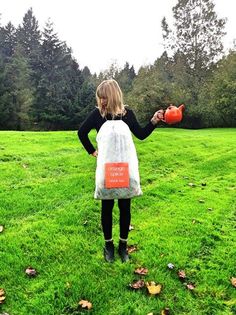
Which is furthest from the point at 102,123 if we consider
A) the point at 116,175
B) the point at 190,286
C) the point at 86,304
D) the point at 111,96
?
the point at 190,286

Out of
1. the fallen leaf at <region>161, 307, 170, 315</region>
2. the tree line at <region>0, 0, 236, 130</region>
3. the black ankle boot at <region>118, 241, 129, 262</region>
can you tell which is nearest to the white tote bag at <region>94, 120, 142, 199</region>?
the black ankle boot at <region>118, 241, 129, 262</region>

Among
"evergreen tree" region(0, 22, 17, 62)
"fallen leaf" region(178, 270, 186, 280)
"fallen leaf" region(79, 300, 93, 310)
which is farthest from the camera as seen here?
"evergreen tree" region(0, 22, 17, 62)

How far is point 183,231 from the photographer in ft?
20.1

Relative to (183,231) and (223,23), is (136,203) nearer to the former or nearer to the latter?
(183,231)

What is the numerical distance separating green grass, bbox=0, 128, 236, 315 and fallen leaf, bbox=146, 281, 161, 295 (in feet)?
0.26

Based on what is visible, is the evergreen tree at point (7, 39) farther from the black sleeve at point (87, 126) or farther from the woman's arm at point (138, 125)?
the woman's arm at point (138, 125)

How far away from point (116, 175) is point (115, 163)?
0.47 ft

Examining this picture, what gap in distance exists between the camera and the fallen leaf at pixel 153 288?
4245mm

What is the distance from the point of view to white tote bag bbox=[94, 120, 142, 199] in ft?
14.6

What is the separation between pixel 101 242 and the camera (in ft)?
17.9

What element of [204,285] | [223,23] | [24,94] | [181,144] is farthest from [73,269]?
[223,23]

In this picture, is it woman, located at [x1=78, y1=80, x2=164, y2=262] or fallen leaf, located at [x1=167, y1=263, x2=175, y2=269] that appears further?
fallen leaf, located at [x1=167, y1=263, x2=175, y2=269]

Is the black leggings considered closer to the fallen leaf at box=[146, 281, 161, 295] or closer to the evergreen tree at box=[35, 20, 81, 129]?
the fallen leaf at box=[146, 281, 161, 295]

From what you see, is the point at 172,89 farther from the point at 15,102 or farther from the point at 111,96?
the point at 111,96
